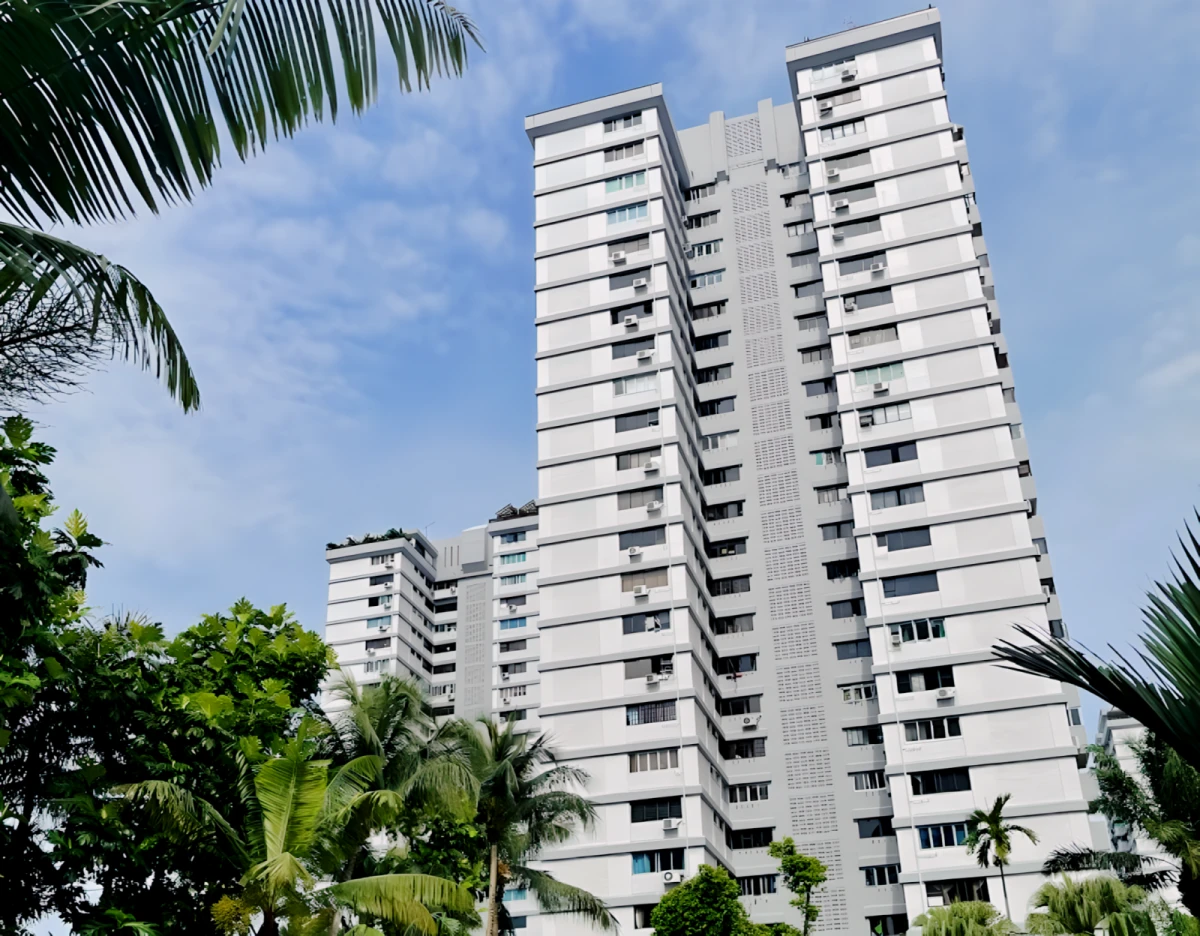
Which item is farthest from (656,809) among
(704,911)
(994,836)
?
(994,836)

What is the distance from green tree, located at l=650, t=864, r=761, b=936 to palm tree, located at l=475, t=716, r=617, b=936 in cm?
281

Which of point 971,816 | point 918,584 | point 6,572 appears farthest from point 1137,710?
point 918,584

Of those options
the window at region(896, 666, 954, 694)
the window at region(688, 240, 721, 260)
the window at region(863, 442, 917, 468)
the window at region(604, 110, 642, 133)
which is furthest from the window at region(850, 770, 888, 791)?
the window at region(604, 110, 642, 133)

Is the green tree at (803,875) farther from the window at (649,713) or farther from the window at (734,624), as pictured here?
the window at (734,624)

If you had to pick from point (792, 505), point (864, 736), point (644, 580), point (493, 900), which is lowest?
point (493, 900)

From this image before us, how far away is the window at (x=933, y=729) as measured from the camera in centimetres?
5366

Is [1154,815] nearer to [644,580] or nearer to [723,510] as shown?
[644,580]

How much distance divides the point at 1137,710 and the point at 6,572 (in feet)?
46.5

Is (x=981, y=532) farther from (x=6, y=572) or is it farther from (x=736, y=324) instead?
(x=6, y=572)

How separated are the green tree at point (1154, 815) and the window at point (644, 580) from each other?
22.2 m

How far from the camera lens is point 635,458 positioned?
63.6 m

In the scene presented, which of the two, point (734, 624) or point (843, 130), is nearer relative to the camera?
point (734, 624)

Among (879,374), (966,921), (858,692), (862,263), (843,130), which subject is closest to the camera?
(966,921)

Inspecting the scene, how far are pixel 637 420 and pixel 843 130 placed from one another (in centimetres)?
2184
